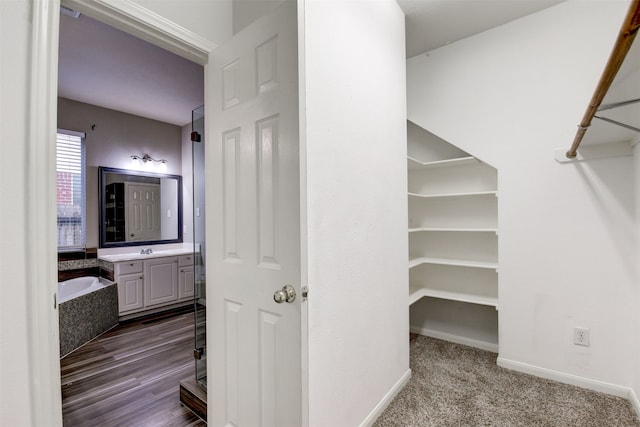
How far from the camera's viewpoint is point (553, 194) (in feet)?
7.14

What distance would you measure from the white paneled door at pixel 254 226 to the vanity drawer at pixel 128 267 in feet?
8.69

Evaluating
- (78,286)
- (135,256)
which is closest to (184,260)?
(135,256)

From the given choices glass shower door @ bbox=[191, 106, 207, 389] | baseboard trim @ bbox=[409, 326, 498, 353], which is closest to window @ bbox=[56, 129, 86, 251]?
glass shower door @ bbox=[191, 106, 207, 389]

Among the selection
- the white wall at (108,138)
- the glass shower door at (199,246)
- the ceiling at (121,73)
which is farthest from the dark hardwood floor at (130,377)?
the ceiling at (121,73)

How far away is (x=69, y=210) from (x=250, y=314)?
3.59 m

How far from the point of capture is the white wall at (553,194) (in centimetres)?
199

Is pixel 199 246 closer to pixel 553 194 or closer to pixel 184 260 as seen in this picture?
pixel 184 260

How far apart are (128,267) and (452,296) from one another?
366 centimetres

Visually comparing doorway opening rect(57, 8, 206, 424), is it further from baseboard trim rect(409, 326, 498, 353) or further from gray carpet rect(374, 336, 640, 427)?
baseboard trim rect(409, 326, 498, 353)

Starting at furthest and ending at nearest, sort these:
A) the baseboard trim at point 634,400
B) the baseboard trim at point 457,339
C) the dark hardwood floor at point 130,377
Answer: the baseboard trim at point 457,339
the dark hardwood floor at point 130,377
the baseboard trim at point 634,400

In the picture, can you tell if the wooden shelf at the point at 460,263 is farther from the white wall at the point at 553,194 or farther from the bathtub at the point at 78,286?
the bathtub at the point at 78,286

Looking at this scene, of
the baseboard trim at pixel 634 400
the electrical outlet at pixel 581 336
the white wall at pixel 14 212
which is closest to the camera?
the white wall at pixel 14 212

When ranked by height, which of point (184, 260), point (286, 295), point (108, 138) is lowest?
point (184, 260)

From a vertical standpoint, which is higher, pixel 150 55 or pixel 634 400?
pixel 150 55
